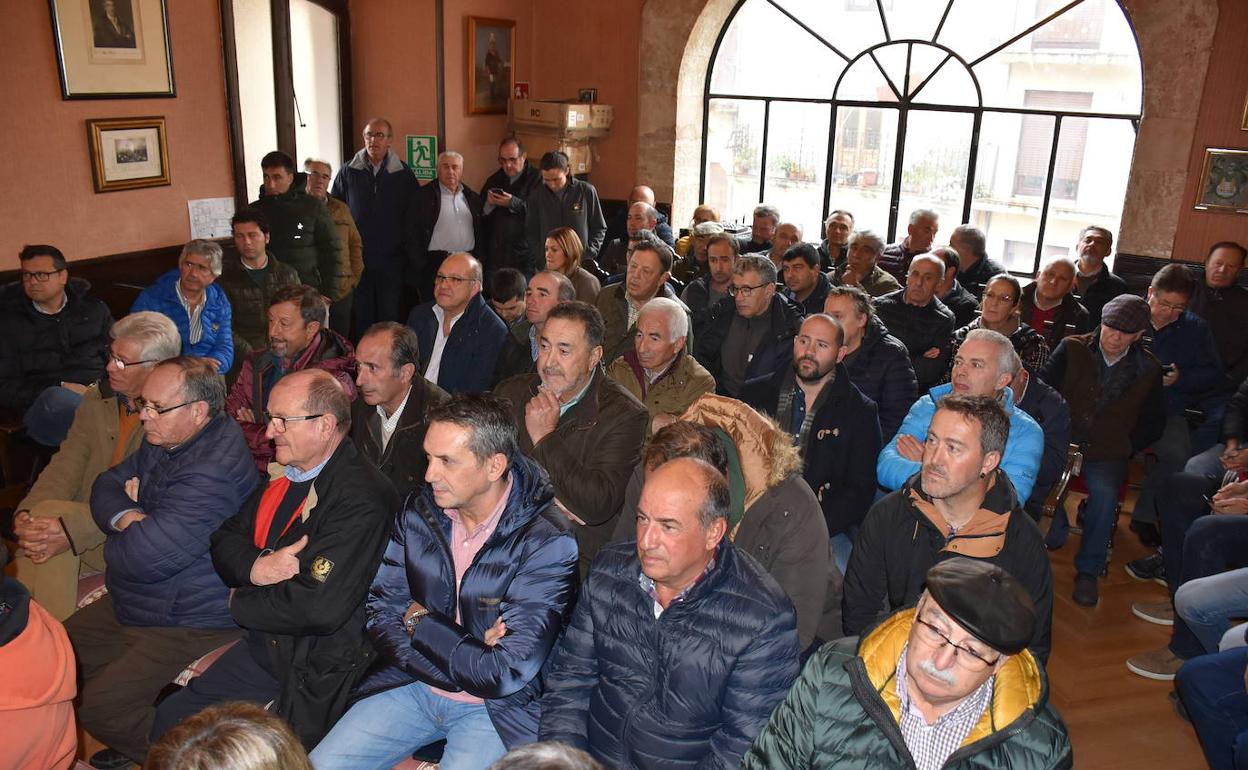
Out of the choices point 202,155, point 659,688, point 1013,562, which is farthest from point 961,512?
point 202,155

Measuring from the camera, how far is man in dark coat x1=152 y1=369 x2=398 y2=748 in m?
2.77

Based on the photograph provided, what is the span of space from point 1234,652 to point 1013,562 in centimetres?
110

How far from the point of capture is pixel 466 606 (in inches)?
105

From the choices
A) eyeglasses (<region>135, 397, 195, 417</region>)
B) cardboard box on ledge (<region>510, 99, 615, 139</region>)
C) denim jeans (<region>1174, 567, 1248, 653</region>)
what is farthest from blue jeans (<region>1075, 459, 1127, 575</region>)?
cardboard box on ledge (<region>510, 99, 615, 139</region>)

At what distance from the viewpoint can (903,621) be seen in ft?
7.21

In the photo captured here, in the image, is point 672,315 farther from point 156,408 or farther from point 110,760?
point 110,760

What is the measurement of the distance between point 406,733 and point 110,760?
1.35 meters

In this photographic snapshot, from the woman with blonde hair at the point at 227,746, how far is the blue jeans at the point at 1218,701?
301 centimetres

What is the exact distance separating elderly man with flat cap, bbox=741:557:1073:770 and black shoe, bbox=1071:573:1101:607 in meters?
2.82

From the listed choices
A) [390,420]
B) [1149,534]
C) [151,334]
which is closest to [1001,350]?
[1149,534]

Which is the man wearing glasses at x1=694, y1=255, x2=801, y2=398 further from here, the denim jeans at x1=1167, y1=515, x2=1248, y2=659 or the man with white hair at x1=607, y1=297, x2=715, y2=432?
the denim jeans at x1=1167, y1=515, x2=1248, y2=659

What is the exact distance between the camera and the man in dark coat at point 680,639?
7.53 feet

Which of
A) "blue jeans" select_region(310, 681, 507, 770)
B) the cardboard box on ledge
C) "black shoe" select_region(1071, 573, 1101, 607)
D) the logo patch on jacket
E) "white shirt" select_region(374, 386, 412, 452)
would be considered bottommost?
"black shoe" select_region(1071, 573, 1101, 607)

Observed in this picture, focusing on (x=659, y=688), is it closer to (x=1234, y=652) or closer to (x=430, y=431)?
(x=430, y=431)
